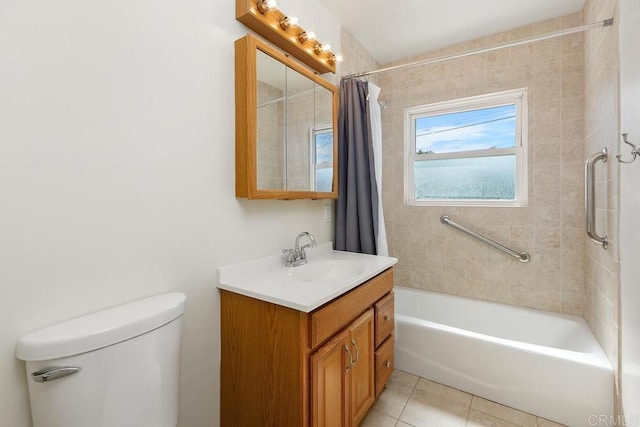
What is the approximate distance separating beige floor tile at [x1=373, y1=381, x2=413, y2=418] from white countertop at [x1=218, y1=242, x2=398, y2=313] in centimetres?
81

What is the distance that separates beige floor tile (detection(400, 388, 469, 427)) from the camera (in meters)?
1.56

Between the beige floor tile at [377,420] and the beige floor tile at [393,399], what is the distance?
1.2 inches

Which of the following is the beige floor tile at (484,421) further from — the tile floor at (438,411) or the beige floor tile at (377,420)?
the beige floor tile at (377,420)

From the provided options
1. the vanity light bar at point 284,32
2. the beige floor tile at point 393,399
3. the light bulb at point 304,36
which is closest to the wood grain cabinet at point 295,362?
the beige floor tile at point 393,399

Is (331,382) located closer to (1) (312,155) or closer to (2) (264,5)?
(1) (312,155)

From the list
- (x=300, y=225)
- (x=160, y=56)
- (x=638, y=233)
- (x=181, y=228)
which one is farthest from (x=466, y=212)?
(x=160, y=56)

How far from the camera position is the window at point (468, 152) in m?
2.22

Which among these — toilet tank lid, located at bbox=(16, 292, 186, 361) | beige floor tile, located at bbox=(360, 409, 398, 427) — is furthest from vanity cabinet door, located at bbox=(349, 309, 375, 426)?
toilet tank lid, located at bbox=(16, 292, 186, 361)

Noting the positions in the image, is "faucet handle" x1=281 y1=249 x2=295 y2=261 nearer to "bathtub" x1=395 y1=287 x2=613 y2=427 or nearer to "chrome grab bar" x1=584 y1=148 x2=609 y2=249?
"bathtub" x1=395 y1=287 x2=613 y2=427

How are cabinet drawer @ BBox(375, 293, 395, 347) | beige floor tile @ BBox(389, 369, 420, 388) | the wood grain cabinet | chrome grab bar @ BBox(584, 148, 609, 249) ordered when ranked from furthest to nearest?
beige floor tile @ BBox(389, 369, 420, 388) < cabinet drawer @ BBox(375, 293, 395, 347) < chrome grab bar @ BBox(584, 148, 609, 249) < the wood grain cabinet

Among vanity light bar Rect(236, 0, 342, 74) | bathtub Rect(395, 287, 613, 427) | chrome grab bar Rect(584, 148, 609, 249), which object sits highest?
vanity light bar Rect(236, 0, 342, 74)

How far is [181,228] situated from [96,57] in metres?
0.64

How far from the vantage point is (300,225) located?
1820 millimetres

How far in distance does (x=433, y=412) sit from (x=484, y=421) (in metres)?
0.26
